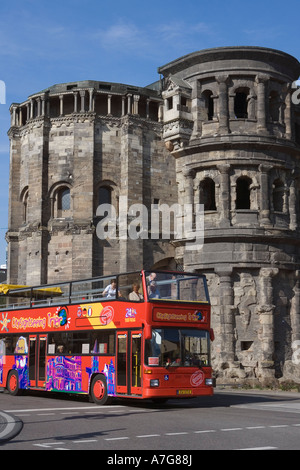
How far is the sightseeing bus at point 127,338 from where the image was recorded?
19.7m

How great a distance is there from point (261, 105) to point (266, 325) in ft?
38.4

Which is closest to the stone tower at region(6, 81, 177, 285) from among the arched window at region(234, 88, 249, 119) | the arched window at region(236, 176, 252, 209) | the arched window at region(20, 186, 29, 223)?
the arched window at region(20, 186, 29, 223)

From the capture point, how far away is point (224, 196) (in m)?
35.9

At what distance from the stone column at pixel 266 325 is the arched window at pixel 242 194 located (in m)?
5.20

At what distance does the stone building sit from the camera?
3541 cm

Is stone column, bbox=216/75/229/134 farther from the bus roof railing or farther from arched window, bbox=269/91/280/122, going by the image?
Answer: the bus roof railing

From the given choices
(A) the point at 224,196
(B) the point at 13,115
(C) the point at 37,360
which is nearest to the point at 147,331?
(C) the point at 37,360

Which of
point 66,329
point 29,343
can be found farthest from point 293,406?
point 29,343

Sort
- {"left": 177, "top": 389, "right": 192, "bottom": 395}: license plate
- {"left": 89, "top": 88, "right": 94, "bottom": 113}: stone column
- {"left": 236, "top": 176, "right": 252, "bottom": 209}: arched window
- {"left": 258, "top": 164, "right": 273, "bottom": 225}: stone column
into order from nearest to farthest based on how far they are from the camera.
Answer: {"left": 177, "top": 389, "right": 192, "bottom": 395}: license plate → {"left": 258, "top": 164, "right": 273, "bottom": 225}: stone column → {"left": 89, "top": 88, "right": 94, "bottom": 113}: stone column → {"left": 236, "top": 176, "right": 252, "bottom": 209}: arched window

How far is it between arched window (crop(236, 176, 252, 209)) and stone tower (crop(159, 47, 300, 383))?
81 millimetres

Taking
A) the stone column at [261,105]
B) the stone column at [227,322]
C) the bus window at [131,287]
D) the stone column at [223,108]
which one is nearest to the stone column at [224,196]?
the stone column at [223,108]

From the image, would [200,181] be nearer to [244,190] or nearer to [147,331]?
[244,190]

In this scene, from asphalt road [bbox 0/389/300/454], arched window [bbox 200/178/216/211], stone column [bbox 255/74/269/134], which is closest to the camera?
asphalt road [bbox 0/389/300/454]

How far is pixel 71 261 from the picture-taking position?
3734 cm
